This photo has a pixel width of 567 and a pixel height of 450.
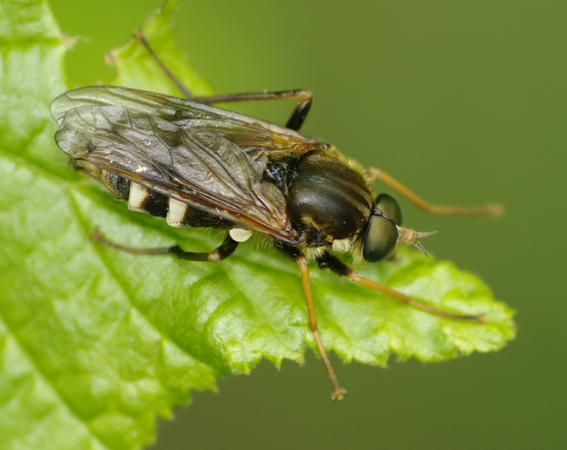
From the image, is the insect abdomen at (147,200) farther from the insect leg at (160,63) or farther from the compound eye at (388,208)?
the compound eye at (388,208)

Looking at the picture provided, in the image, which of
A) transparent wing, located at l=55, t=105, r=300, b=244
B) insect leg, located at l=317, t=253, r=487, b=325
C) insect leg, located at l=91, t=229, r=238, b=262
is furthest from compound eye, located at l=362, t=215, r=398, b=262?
insect leg, located at l=91, t=229, r=238, b=262

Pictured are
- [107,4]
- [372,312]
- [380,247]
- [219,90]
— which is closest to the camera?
[372,312]

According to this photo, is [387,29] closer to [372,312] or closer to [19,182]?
[372,312]

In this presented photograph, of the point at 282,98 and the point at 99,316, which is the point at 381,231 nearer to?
the point at 282,98

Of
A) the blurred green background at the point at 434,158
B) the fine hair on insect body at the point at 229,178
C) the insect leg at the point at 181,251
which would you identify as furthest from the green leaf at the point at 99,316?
the blurred green background at the point at 434,158

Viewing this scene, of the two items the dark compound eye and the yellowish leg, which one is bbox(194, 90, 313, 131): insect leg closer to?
the dark compound eye

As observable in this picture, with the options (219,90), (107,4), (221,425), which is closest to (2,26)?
(107,4)

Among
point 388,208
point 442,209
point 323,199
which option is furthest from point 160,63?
point 442,209
